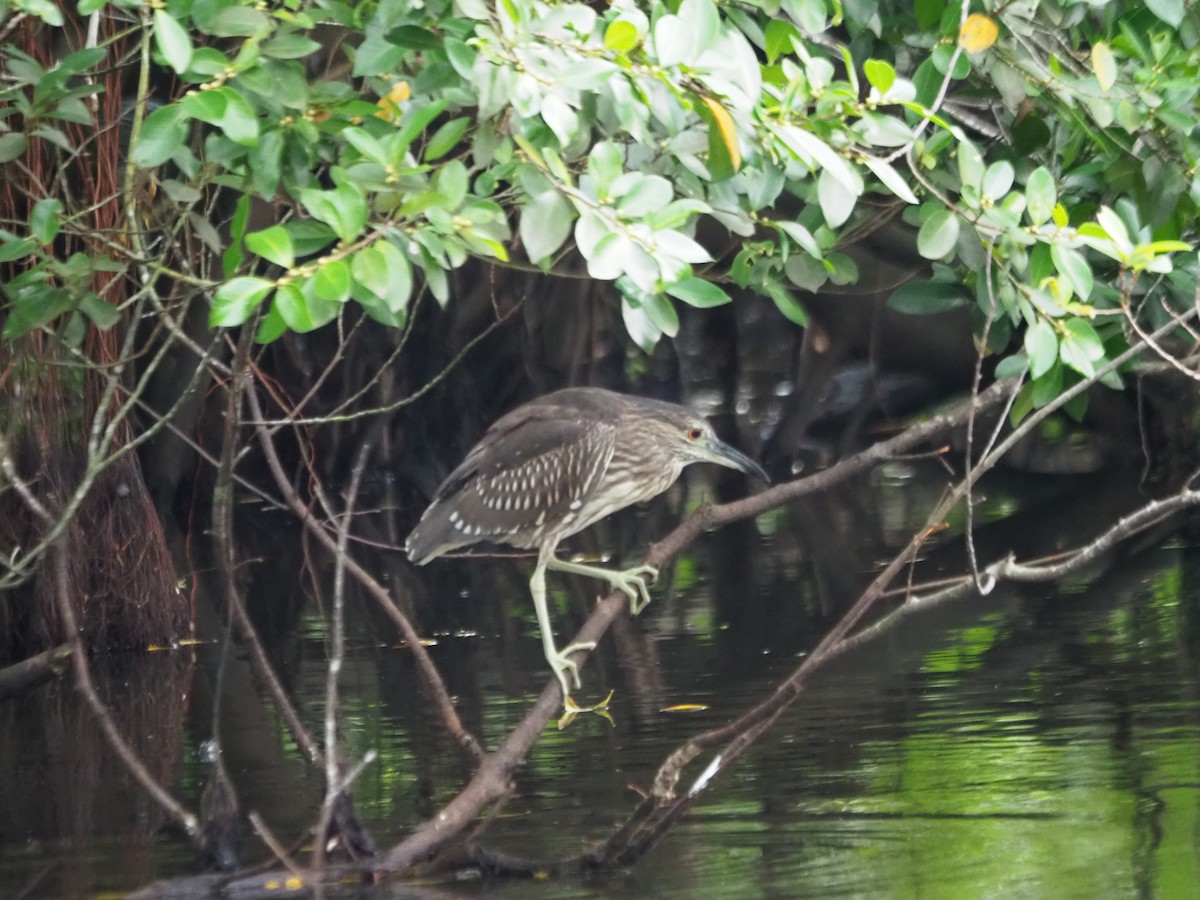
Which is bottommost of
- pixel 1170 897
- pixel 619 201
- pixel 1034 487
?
pixel 1170 897

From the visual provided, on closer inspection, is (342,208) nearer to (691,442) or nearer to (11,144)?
(11,144)

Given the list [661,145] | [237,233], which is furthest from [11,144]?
[661,145]

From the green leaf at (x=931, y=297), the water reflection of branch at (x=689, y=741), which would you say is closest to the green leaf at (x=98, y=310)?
the water reflection of branch at (x=689, y=741)

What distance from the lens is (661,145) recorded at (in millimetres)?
2740

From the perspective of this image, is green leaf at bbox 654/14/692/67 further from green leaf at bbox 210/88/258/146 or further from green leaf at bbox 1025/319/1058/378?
green leaf at bbox 1025/319/1058/378

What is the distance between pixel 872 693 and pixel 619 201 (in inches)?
96.3

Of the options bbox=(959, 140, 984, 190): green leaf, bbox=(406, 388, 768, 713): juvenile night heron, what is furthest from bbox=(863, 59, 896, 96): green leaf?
bbox=(406, 388, 768, 713): juvenile night heron

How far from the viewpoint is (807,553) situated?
742cm

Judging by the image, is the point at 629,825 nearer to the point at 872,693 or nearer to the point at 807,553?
the point at 872,693

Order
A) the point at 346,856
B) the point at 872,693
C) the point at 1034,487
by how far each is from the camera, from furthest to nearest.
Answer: the point at 1034,487
the point at 872,693
the point at 346,856

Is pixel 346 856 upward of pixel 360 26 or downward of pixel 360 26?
downward

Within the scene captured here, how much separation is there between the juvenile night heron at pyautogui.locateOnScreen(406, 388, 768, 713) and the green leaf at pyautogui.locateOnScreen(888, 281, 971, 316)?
1.01 meters

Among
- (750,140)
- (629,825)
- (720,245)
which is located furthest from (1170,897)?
(720,245)

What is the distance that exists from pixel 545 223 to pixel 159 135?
62cm
